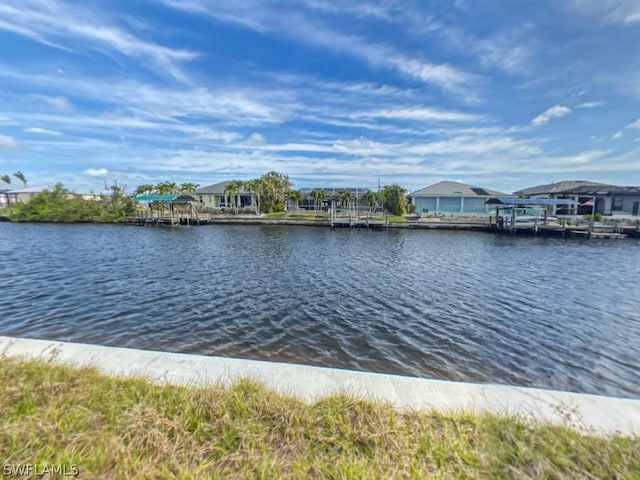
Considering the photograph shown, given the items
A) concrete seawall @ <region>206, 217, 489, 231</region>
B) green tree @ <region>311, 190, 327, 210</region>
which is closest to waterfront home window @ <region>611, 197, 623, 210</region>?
concrete seawall @ <region>206, 217, 489, 231</region>

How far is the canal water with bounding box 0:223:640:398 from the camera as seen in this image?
709 centimetres

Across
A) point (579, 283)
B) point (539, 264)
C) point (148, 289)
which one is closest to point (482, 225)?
point (539, 264)

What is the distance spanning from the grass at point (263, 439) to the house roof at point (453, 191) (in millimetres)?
55113

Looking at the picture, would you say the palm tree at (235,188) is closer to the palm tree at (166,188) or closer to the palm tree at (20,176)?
the palm tree at (166,188)

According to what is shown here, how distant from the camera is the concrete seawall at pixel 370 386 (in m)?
3.75

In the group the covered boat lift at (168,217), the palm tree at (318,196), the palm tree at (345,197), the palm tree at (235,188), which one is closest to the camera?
the covered boat lift at (168,217)

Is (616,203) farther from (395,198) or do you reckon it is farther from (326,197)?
(326,197)

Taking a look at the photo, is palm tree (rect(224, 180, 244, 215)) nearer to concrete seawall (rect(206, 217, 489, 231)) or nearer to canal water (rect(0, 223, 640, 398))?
concrete seawall (rect(206, 217, 489, 231))

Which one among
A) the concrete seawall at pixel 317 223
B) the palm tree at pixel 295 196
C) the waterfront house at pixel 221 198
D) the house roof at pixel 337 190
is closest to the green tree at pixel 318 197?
the house roof at pixel 337 190

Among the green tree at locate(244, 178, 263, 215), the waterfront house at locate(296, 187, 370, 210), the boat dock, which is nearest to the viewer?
the boat dock

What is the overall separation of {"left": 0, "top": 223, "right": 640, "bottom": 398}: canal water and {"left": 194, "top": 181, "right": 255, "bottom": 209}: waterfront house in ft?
137

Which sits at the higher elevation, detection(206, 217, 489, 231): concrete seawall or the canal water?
detection(206, 217, 489, 231): concrete seawall

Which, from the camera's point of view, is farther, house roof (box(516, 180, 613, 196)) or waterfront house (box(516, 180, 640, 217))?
house roof (box(516, 180, 613, 196))

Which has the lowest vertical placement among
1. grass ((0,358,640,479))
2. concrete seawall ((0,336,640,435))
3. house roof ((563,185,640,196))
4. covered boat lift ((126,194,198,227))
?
concrete seawall ((0,336,640,435))
